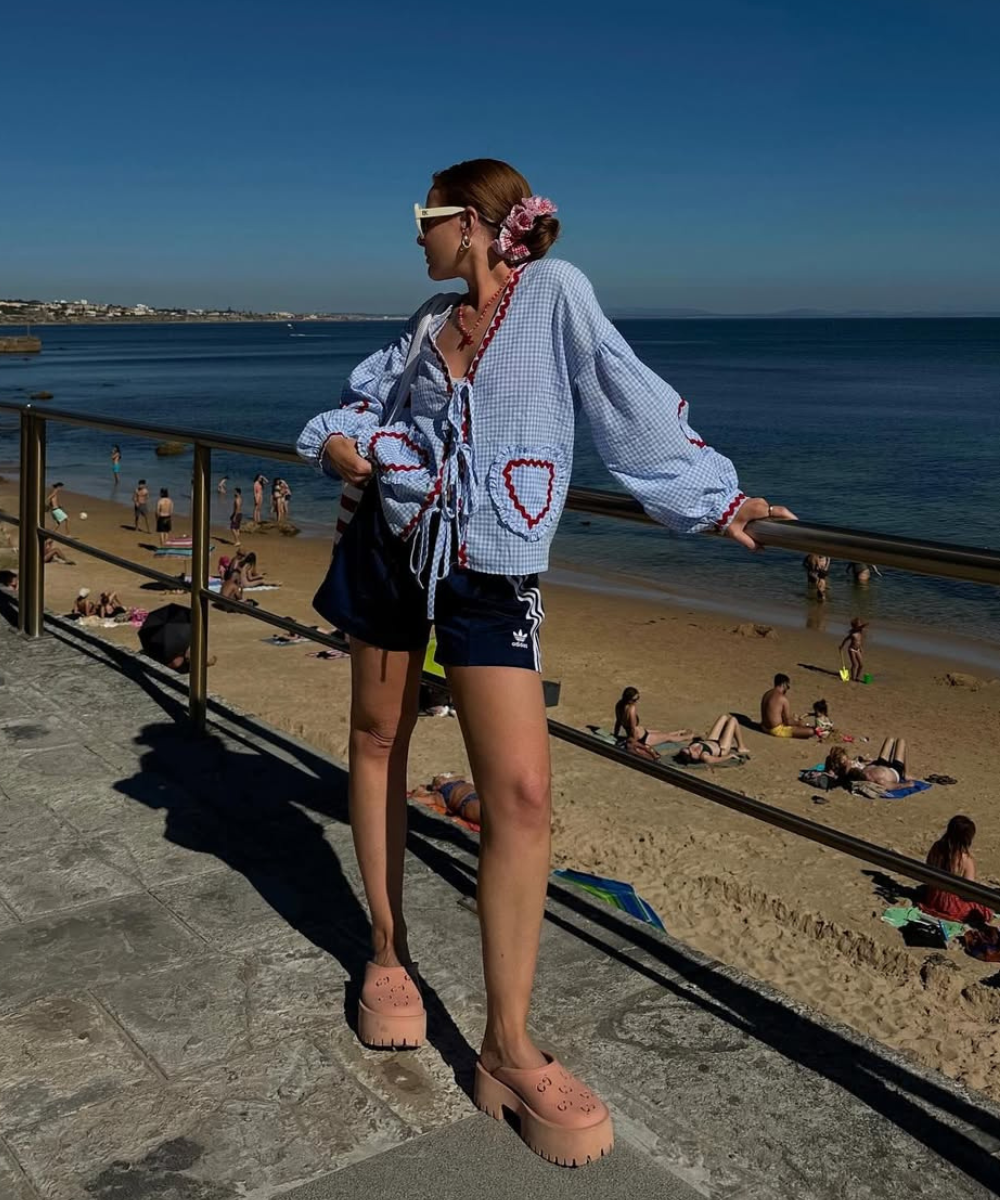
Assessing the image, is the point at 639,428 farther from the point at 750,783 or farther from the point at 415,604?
the point at 750,783

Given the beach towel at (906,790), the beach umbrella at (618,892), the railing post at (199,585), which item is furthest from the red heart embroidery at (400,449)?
the beach towel at (906,790)

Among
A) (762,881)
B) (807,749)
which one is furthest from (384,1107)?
(807,749)

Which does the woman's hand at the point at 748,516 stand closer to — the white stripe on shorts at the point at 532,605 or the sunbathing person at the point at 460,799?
the white stripe on shorts at the point at 532,605

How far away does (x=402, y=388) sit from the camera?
2.16m

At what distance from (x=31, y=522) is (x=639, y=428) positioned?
4246mm

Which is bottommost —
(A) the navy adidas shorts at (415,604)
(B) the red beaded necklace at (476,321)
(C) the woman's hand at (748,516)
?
(A) the navy adidas shorts at (415,604)

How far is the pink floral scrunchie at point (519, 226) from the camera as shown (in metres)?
1.98

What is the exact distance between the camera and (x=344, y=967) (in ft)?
8.77

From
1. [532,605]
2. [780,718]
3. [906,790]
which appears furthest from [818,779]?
[532,605]

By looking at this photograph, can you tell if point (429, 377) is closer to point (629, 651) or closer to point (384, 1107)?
point (384, 1107)

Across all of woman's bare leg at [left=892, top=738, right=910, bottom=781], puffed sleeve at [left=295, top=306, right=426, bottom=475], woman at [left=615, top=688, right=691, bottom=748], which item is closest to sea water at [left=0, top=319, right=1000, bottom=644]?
woman's bare leg at [left=892, top=738, right=910, bottom=781]

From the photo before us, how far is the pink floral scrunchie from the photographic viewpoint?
6.51 feet

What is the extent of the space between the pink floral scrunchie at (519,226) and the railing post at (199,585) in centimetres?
233

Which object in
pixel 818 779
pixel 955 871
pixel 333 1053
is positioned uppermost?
pixel 333 1053
